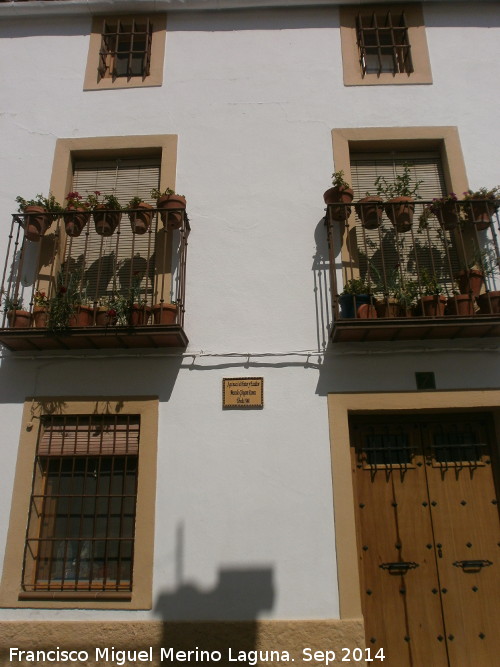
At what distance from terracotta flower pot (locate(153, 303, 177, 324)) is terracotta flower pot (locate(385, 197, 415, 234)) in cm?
236

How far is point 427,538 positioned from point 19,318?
4.31m

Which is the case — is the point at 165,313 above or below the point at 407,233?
below

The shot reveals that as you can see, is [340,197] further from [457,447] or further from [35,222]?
[35,222]

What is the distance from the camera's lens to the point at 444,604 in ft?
14.9

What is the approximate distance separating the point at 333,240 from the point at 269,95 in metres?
2.02

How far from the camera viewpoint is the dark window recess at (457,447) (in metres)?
4.96

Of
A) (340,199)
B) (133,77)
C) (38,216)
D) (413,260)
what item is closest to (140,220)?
(38,216)

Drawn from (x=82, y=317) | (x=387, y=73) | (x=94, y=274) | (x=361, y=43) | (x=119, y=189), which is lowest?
(x=82, y=317)

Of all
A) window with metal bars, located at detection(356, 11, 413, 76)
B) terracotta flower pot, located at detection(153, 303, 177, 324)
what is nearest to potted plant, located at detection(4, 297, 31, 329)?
terracotta flower pot, located at detection(153, 303, 177, 324)

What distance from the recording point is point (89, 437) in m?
4.94

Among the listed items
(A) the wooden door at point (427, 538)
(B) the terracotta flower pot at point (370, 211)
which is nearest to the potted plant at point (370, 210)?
(B) the terracotta flower pot at point (370, 211)

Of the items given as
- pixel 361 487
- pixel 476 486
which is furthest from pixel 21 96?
pixel 476 486

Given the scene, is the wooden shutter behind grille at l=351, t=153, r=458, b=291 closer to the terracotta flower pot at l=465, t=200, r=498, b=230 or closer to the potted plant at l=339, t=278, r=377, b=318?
the terracotta flower pot at l=465, t=200, r=498, b=230

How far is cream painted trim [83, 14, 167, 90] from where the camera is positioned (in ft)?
20.4
